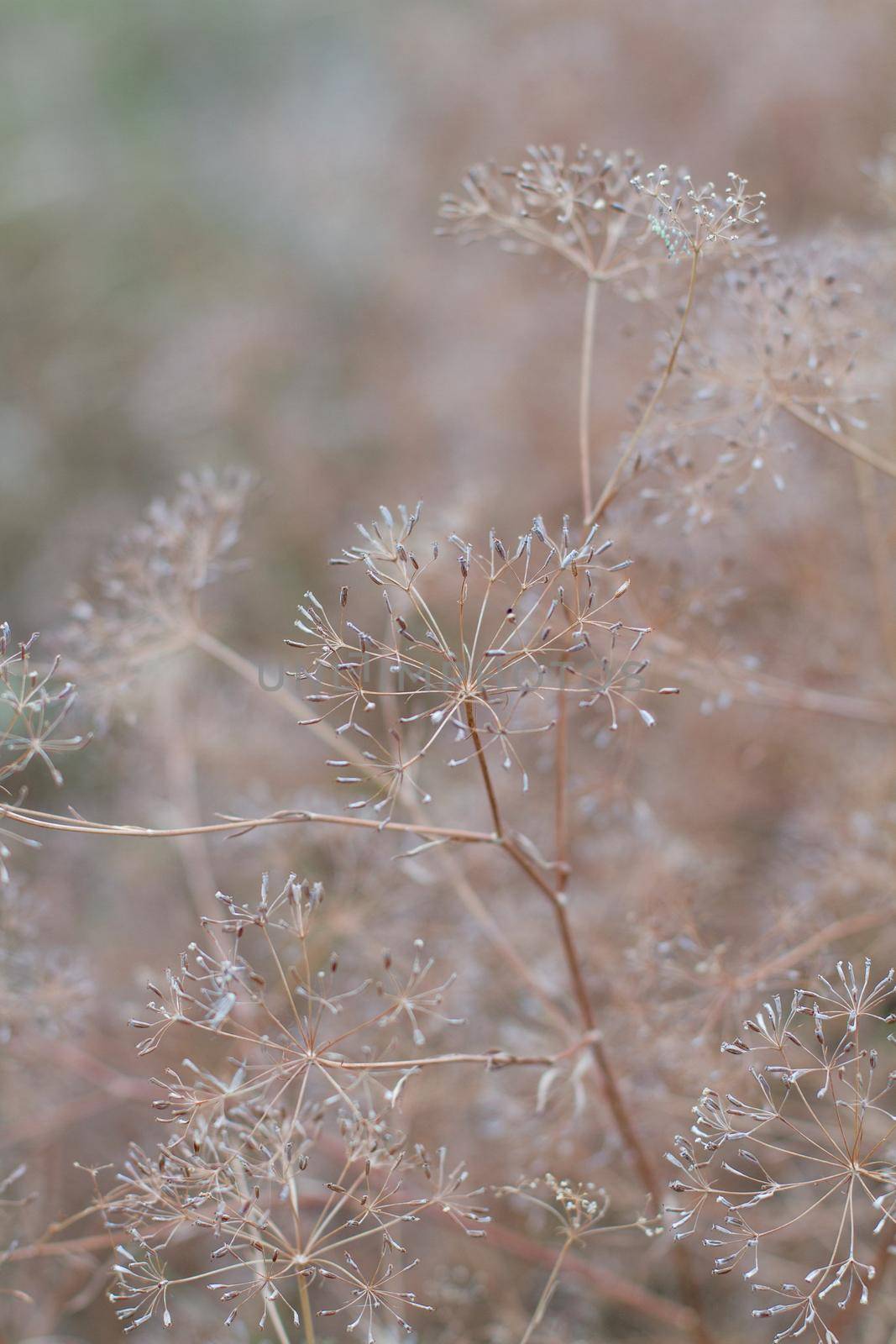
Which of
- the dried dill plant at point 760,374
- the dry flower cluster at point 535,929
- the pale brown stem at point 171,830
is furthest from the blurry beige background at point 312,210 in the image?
the pale brown stem at point 171,830

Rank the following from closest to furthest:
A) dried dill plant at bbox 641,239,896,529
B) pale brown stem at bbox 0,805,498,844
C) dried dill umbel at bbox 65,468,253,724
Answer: pale brown stem at bbox 0,805,498,844
dried dill plant at bbox 641,239,896,529
dried dill umbel at bbox 65,468,253,724

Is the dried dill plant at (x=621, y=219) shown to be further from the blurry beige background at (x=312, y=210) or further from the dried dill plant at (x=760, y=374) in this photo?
the blurry beige background at (x=312, y=210)

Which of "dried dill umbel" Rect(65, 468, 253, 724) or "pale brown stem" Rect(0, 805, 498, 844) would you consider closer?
"pale brown stem" Rect(0, 805, 498, 844)

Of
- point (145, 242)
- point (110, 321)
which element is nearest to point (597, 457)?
point (110, 321)

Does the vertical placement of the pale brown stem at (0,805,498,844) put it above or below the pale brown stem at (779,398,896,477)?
below

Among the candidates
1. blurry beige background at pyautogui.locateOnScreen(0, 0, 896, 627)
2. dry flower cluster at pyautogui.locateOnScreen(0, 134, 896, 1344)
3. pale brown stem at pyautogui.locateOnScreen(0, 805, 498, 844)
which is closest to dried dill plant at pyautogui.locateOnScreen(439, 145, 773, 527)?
dry flower cluster at pyautogui.locateOnScreen(0, 134, 896, 1344)

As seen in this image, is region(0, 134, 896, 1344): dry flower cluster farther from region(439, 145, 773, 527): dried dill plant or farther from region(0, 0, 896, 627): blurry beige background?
region(0, 0, 896, 627): blurry beige background

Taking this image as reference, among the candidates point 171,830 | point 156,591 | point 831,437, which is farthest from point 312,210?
point 171,830

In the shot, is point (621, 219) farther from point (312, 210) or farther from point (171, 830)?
point (312, 210)

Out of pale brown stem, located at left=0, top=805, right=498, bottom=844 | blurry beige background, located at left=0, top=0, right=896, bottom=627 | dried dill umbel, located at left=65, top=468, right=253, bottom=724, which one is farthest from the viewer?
blurry beige background, located at left=0, top=0, right=896, bottom=627
